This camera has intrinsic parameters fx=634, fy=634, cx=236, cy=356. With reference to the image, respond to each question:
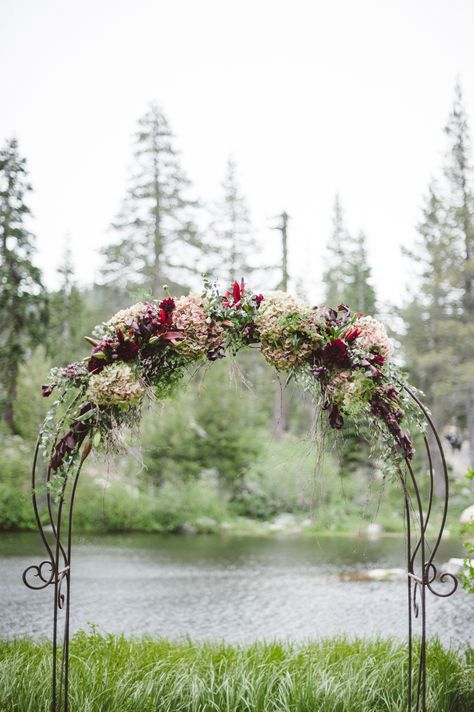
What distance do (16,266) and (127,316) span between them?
61.0 feet

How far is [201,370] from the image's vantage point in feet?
52.3

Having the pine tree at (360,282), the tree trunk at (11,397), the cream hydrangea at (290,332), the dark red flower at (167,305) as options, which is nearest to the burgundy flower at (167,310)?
the dark red flower at (167,305)

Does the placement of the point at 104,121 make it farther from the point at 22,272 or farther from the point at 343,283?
the point at 343,283

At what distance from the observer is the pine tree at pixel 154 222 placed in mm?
24062

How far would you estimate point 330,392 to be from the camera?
3689 millimetres

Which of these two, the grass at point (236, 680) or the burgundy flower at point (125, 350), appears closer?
the burgundy flower at point (125, 350)

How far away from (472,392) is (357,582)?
37.3 feet

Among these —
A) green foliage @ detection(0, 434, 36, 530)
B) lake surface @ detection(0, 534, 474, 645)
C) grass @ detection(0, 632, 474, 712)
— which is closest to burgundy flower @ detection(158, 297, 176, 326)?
grass @ detection(0, 632, 474, 712)

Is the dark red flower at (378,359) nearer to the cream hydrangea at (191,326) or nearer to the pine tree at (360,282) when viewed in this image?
the cream hydrangea at (191,326)

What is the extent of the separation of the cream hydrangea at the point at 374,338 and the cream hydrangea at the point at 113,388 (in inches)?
51.9

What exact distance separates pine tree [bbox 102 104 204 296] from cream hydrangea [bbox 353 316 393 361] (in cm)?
2022

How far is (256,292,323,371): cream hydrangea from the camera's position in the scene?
369cm

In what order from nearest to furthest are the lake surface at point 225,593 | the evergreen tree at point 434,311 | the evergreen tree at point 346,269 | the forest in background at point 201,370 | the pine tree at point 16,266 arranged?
the lake surface at point 225,593
the forest in background at point 201,370
the pine tree at point 16,266
the evergreen tree at point 434,311
the evergreen tree at point 346,269

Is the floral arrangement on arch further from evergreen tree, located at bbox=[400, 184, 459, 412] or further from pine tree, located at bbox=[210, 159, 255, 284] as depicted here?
pine tree, located at bbox=[210, 159, 255, 284]
